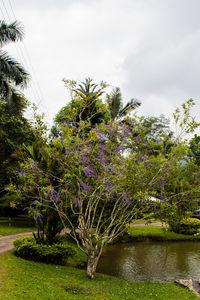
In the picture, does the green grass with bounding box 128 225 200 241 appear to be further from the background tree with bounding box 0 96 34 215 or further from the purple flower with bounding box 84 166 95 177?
the purple flower with bounding box 84 166 95 177

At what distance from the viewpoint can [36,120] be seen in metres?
8.84

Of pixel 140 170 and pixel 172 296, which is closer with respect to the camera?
pixel 172 296

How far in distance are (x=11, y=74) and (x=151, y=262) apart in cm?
1150

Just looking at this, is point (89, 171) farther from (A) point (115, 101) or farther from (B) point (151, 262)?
(A) point (115, 101)

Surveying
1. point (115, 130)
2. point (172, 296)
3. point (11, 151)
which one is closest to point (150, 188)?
point (115, 130)

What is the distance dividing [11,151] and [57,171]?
9.87m

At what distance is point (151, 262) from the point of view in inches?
445

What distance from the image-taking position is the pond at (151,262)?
947 cm

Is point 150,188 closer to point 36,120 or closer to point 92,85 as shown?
point 36,120

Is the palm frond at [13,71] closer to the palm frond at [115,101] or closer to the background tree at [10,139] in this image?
the background tree at [10,139]

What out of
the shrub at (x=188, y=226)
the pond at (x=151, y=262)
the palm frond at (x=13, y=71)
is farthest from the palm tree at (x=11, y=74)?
the shrub at (x=188, y=226)

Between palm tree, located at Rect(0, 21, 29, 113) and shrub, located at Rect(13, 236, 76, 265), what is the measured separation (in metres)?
7.98

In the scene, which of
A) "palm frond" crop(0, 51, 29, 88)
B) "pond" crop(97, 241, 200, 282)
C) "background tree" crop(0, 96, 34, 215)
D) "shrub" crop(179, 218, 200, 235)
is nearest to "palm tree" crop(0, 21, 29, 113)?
"palm frond" crop(0, 51, 29, 88)

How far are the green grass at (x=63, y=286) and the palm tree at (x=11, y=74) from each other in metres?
9.02
